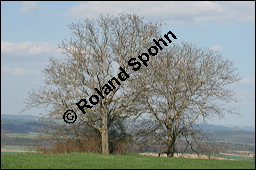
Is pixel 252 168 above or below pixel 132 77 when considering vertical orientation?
below

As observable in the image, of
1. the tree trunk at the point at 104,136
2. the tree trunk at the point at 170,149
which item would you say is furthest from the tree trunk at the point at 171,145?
the tree trunk at the point at 104,136

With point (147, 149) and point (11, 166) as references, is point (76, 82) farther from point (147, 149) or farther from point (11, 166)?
point (11, 166)

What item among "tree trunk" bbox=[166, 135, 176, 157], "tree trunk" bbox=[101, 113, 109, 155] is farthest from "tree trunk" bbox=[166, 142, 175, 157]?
"tree trunk" bbox=[101, 113, 109, 155]

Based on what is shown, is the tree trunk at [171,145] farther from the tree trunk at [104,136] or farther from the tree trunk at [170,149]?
the tree trunk at [104,136]

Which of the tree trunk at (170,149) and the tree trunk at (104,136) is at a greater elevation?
the tree trunk at (104,136)

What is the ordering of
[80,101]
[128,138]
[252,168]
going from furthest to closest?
1. [128,138]
2. [80,101]
3. [252,168]

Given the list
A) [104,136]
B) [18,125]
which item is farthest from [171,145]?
[18,125]

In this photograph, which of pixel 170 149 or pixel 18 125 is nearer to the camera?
pixel 170 149

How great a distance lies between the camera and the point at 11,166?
20344mm

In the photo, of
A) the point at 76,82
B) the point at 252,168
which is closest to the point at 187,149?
the point at 76,82

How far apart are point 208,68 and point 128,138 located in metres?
8.41

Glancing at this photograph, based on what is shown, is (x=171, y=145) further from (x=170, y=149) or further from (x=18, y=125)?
(x=18, y=125)

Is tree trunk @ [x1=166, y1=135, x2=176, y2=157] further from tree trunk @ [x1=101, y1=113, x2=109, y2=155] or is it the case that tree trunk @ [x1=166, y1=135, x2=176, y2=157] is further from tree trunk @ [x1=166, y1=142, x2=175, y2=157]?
tree trunk @ [x1=101, y1=113, x2=109, y2=155]

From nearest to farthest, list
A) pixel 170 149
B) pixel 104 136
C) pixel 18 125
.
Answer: pixel 104 136 → pixel 170 149 → pixel 18 125
